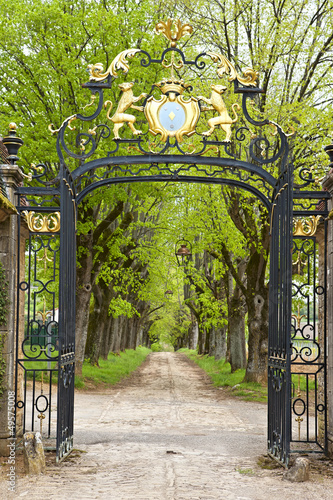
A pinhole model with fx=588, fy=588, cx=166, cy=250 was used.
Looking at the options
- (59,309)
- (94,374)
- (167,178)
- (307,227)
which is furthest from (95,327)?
(59,309)

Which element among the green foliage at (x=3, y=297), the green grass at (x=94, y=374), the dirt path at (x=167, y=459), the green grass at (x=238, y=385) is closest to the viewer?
the dirt path at (x=167, y=459)

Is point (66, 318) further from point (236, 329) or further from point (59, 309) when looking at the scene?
point (236, 329)

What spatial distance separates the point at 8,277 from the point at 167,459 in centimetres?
361

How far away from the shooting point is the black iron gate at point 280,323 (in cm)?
813

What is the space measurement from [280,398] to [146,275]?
27668 millimetres

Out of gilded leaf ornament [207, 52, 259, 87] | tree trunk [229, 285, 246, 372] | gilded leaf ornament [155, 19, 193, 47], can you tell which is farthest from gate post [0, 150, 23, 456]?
tree trunk [229, 285, 246, 372]

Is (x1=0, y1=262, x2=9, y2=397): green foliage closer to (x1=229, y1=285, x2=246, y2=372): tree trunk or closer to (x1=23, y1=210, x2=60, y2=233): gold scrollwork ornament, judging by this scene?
(x1=23, y1=210, x2=60, y2=233): gold scrollwork ornament

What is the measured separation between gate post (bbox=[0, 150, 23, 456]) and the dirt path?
3.97 ft

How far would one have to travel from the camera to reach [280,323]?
28.0 ft

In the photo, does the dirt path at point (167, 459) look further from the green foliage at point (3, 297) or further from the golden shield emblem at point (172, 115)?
the golden shield emblem at point (172, 115)

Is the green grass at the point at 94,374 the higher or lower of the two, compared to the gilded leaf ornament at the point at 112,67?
lower

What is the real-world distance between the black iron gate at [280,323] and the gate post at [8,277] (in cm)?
392

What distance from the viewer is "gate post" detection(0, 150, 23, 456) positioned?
874 cm

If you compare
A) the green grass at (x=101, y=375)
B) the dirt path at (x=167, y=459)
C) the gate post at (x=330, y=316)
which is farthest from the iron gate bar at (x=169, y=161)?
the green grass at (x=101, y=375)
